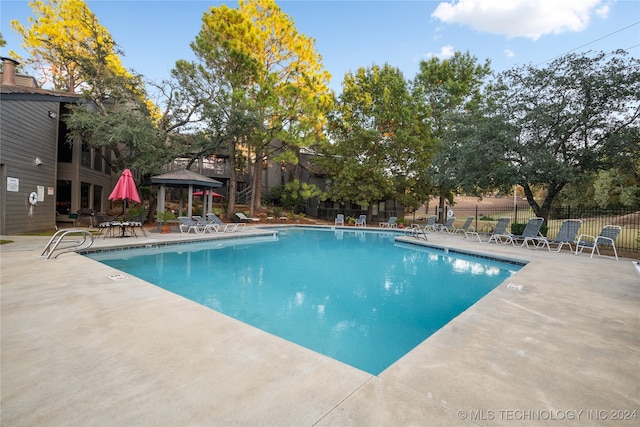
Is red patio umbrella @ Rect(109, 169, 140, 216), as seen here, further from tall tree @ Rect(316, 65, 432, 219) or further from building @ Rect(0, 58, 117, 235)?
tall tree @ Rect(316, 65, 432, 219)

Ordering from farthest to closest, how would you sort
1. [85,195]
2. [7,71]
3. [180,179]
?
[85,195] < [180,179] < [7,71]

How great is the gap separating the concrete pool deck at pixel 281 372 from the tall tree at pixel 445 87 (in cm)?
1704

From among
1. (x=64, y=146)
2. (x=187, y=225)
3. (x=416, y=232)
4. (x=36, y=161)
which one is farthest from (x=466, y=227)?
(x=64, y=146)

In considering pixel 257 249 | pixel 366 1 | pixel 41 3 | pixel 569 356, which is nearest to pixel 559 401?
pixel 569 356

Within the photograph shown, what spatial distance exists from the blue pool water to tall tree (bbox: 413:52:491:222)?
11.9 m

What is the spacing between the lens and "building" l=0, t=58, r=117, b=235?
9062 mm

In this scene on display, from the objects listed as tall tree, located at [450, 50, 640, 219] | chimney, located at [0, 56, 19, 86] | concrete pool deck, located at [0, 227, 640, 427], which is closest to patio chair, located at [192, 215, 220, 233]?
chimney, located at [0, 56, 19, 86]

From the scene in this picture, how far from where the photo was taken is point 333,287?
5789 millimetres

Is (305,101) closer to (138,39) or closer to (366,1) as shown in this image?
(366,1)

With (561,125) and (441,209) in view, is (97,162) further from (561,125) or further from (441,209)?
(441,209)

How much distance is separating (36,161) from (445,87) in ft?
68.1

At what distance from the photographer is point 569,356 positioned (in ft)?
8.00

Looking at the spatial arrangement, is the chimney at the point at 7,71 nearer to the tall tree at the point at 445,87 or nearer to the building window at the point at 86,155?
the building window at the point at 86,155

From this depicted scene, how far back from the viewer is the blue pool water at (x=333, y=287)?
3672 mm
